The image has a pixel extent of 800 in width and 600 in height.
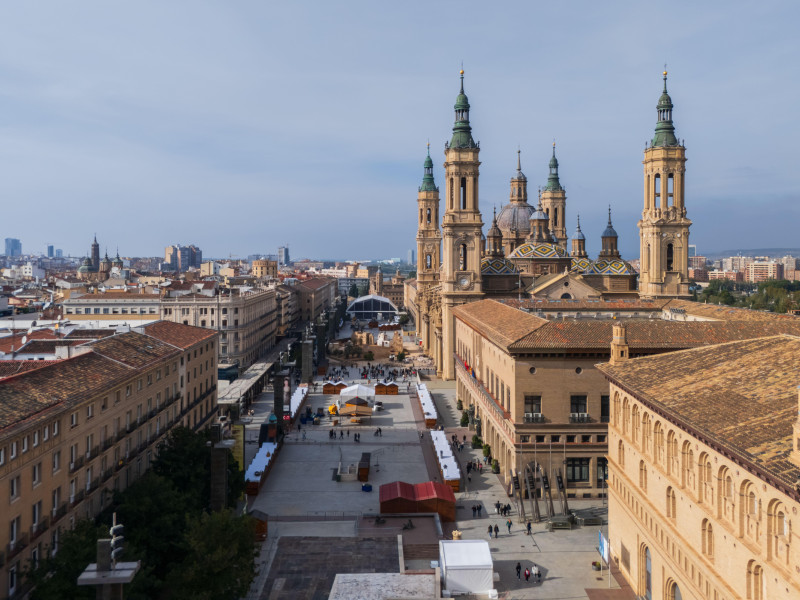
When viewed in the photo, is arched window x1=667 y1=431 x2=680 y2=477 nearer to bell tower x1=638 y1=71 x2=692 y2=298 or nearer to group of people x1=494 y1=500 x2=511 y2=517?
group of people x1=494 y1=500 x2=511 y2=517

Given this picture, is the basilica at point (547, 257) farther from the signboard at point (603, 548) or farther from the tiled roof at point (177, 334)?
the signboard at point (603, 548)

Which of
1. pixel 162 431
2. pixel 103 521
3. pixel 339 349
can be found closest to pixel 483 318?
pixel 162 431

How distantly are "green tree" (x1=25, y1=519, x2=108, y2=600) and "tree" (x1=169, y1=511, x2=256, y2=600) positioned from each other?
12.0ft

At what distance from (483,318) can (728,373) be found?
34.6 m

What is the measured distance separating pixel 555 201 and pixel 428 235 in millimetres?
24090

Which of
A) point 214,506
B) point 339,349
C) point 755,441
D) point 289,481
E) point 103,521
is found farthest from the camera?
point 339,349

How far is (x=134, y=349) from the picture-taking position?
46281 millimetres

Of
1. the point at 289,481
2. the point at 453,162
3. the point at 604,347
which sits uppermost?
the point at 453,162

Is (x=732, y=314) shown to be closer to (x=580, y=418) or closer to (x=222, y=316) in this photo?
(x=580, y=418)

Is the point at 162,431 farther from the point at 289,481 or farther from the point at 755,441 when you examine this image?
the point at 755,441

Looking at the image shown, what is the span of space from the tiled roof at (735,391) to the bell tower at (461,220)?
169 feet

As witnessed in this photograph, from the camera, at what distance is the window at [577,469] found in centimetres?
4578

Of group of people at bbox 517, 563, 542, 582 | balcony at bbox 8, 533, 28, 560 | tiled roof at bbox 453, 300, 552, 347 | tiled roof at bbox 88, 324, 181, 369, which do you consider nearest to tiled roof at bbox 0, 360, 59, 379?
tiled roof at bbox 88, 324, 181, 369

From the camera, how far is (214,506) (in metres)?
39.1
